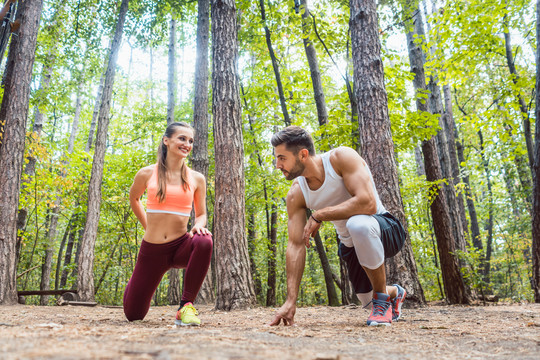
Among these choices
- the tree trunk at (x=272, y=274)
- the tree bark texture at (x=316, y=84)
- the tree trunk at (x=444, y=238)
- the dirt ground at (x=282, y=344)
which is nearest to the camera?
the dirt ground at (x=282, y=344)

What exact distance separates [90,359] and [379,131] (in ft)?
16.8

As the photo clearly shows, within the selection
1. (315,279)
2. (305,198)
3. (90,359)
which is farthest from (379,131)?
(315,279)

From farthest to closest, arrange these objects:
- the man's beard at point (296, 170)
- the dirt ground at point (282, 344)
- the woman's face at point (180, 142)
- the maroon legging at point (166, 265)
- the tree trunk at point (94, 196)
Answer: the tree trunk at point (94, 196), the woman's face at point (180, 142), the maroon legging at point (166, 265), the man's beard at point (296, 170), the dirt ground at point (282, 344)

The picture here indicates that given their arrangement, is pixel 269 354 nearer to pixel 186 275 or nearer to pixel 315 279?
pixel 186 275

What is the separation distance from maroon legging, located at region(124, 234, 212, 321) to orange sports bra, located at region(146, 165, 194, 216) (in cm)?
25

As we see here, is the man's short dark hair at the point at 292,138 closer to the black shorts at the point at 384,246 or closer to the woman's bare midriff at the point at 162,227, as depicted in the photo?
the black shorts at the point at 384,246

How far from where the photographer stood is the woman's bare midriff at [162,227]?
3.40 metres

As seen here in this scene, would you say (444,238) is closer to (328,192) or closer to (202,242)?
(328,192)

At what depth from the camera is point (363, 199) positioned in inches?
119

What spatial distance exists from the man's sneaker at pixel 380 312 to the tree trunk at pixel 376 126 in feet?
7.44

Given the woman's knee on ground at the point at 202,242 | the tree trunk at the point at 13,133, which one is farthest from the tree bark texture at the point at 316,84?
the woman's knee on ground at the point at 202,242

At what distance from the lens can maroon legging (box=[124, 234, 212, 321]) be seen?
3.34m

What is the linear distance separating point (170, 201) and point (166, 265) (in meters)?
0.59

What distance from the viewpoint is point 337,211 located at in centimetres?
305
